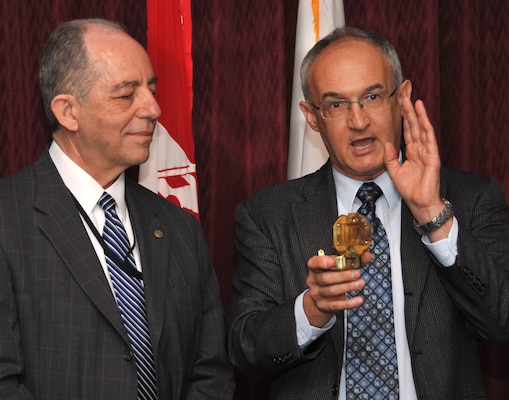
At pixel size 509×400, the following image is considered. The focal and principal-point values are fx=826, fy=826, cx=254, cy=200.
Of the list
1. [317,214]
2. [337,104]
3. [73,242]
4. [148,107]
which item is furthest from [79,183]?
[337,104]

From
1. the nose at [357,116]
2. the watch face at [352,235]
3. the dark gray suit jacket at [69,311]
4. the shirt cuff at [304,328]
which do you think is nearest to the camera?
the watch face at [352,235]

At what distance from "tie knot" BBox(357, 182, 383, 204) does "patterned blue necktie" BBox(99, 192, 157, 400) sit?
0.82 meters

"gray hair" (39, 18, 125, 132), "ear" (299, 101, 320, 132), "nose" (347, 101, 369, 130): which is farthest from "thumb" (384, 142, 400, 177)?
"gray hair" (39, 18, 125, 132)

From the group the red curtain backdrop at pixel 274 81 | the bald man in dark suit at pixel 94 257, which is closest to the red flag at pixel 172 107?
the red curtain backdrop at pixel 274 81

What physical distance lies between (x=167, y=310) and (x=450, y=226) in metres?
0.93

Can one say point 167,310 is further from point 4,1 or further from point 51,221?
point 4,1

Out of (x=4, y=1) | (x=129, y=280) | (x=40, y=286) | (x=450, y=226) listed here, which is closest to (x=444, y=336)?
(x=450, y=226)

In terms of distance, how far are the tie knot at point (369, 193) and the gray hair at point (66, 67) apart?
38.5 inches

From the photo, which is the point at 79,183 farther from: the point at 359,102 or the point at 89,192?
the point at 359,102

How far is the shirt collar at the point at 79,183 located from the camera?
2641 millimetres

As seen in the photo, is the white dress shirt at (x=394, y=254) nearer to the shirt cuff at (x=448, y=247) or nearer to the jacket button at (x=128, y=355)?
the shirt cuff at (x=448, y=247)

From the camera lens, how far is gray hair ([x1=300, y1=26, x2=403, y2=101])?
2.96m

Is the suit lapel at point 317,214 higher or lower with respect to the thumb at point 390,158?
lower

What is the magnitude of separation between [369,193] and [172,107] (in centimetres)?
87
